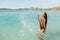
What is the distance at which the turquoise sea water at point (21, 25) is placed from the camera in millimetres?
2598

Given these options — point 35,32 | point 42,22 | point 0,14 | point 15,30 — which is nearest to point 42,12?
point 42,22

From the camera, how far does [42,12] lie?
2.58 meters

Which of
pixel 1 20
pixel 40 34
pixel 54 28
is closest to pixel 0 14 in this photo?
pixel 1 20

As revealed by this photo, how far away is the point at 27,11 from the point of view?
2641 millimetres

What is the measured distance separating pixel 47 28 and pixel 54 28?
16 centimetres

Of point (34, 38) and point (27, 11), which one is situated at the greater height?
point (27, 11)

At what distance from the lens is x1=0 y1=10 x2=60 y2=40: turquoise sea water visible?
102 inches

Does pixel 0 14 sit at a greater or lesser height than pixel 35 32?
greater

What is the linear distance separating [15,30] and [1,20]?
0.89ft

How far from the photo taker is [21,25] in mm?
2635

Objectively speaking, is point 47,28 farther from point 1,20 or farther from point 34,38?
point 1,20

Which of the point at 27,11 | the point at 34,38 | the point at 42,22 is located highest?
the point at 27,11

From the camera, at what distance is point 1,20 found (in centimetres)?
263
